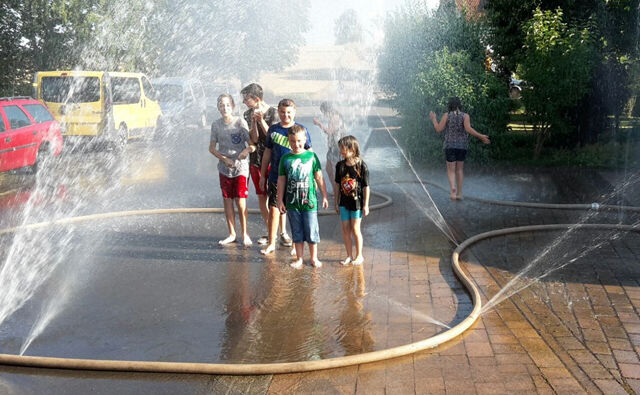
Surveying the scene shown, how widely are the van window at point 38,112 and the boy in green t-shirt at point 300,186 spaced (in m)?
10.6

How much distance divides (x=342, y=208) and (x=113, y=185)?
7.92 metres

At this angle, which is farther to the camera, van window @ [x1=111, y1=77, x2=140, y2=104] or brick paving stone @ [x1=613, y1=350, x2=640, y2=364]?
van window @ [x1=111, y1=77, x2=140, y2=104]

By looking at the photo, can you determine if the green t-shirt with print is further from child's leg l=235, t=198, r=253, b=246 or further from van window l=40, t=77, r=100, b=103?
van window l=40, t=77, r=100, b=103

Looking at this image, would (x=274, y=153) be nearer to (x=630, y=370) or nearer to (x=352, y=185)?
(x=352, y=185)

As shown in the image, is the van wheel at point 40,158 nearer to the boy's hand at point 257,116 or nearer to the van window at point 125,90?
the van window at point 125,90

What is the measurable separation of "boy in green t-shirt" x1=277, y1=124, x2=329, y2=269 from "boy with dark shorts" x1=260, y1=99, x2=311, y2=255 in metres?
0.20

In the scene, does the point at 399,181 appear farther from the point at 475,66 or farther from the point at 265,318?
the point at 265,318

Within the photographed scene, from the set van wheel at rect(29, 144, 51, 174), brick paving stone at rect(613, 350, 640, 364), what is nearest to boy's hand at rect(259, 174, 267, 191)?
brick paving stone at rect(613, 350, 640, 364)

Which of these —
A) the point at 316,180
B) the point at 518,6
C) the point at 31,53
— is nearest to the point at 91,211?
the point at 316,180

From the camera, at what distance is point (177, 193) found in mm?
12875

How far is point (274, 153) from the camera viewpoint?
25.7 ft

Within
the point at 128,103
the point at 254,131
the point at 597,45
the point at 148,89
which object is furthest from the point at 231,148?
the point at 148,89

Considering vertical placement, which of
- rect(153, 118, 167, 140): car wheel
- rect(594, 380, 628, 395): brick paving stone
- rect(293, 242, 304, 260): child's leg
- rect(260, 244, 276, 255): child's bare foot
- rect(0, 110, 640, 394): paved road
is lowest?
rect(594, 380, 628, 395): brick paving stone

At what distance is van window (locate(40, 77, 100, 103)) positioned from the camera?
19.9 meters
